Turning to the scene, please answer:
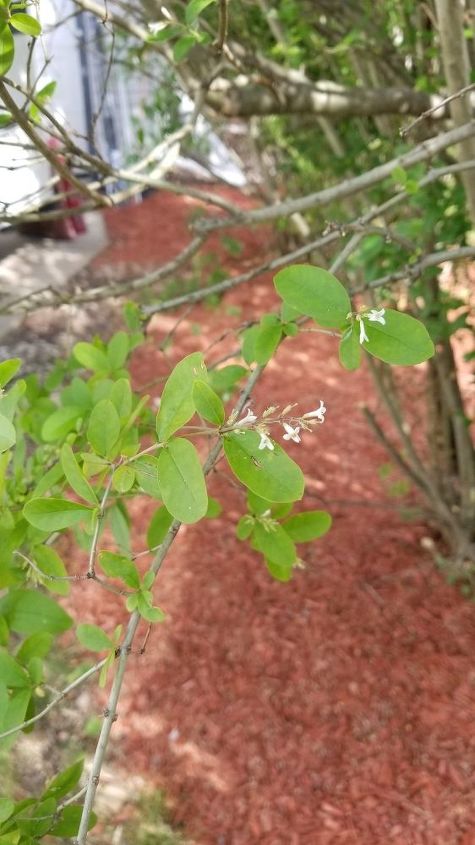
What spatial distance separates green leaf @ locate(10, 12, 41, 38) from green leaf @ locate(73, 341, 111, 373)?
493 mm

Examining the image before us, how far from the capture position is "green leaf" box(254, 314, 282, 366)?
1030mm

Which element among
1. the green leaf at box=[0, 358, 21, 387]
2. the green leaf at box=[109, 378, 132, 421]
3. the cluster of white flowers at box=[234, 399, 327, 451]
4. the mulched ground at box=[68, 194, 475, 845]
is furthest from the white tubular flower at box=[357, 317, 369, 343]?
the mulched ground at box=[68, 194, 475, 845]

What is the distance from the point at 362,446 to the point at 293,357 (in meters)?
1.25

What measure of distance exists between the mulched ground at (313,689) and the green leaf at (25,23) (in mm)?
1139

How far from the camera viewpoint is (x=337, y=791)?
210 centimetres

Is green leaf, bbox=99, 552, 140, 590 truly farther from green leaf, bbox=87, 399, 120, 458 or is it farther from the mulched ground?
the mulched ground

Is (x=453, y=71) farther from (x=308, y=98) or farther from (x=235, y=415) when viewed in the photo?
(x=235, y=415)

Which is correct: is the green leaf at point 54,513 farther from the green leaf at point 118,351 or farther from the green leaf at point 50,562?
the green leaf at point 118,351

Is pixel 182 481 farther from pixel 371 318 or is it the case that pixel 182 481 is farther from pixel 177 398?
pixel 371 318

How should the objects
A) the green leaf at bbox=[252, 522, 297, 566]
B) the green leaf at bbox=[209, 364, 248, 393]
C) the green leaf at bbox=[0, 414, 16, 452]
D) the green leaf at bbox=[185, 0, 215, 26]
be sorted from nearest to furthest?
1. the green leaf at bbox=[0, 414, 16, 452]
2. the green leaf at bbox=[252, 522, 297, 566]
3. the green leaf at bbox=[185, 0, 215, 26]
4. the green leaf at bbox=[209, 364, 248, 393]

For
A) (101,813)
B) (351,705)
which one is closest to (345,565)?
(351,705)

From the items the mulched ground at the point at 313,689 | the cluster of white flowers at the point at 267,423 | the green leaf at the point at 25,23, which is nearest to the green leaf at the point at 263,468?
the cluster of white flowers at the point at 267,423

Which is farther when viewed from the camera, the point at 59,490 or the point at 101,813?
the point at 101,813

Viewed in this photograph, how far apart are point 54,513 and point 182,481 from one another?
0.18 meters
